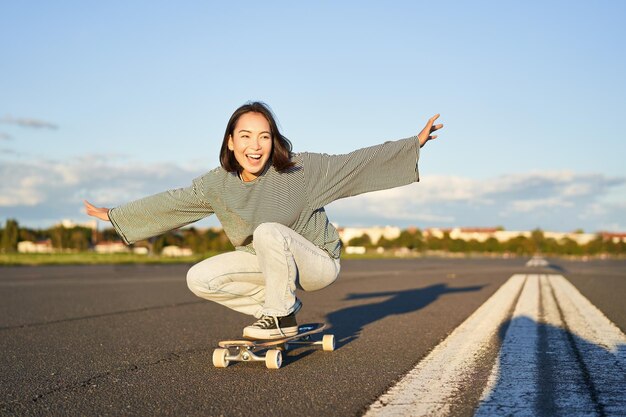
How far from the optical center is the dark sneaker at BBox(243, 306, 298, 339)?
4832mm

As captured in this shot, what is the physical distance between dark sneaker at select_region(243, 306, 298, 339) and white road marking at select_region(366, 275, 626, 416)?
36.9 inches

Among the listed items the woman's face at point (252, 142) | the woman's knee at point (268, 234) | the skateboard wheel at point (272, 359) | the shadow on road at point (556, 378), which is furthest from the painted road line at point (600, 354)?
the woman's face at point (252, 142)

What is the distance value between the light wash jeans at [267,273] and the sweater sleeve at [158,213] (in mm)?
356

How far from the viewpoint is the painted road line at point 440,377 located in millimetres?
3473

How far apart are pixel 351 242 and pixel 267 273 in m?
195

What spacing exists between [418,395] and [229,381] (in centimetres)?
116

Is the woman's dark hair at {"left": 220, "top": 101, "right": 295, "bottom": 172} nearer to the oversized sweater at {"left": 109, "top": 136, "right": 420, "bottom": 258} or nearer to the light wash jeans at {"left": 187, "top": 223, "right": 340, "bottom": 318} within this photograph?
the oversized sweater at {"left": 109, "top": 136, "right": 420, "bottom": 258}

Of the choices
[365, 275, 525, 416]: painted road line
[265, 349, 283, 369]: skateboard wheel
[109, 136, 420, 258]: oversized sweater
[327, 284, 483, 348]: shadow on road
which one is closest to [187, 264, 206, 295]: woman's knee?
[109, 136, 420, 258]: oversized sweater

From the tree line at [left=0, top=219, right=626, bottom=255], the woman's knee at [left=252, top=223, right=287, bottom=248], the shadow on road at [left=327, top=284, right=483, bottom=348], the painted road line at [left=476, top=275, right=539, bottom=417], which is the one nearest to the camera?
the painted road line at [left=476, top=275, right=539, bottom=417]

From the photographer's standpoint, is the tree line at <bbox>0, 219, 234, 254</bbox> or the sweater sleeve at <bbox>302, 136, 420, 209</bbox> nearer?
the sweater sleeve at <bbox>302, 136, 420, 209</bbox>

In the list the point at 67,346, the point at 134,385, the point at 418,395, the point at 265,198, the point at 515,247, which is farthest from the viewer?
the point at 515,247

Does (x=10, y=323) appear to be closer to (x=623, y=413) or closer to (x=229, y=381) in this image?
(x=229, y=381)

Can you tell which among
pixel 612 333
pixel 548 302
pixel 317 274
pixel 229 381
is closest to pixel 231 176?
pixel 317 274

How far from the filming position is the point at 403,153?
5230mm
